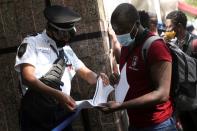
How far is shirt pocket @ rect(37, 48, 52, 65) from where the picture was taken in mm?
4000

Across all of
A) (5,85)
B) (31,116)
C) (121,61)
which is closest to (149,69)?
(121,61)

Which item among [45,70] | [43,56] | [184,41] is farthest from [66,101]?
[184,41]

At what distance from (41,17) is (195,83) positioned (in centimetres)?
194

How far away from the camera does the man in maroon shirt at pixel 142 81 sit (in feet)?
11.0

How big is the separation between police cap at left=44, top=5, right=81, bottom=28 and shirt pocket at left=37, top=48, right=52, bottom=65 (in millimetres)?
255

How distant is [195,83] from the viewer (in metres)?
4.21

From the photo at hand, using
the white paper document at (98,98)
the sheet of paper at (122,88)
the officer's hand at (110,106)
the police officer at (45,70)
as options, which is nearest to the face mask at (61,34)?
the police officer at (45,70)

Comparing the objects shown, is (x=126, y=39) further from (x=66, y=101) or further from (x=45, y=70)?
(x=45, y=70)

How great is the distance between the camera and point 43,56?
4.03 metres

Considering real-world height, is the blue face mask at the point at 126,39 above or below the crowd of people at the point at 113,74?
above

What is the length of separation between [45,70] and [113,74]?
622mm

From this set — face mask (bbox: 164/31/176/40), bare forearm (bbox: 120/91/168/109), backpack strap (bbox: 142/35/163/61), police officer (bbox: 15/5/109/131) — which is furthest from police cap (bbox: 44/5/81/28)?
face mask (bbox: 164/31/176/40)

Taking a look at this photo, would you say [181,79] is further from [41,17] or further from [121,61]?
[41,17]

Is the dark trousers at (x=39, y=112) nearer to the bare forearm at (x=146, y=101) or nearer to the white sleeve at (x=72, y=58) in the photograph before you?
the white sleeve at (x=72, y=58)
